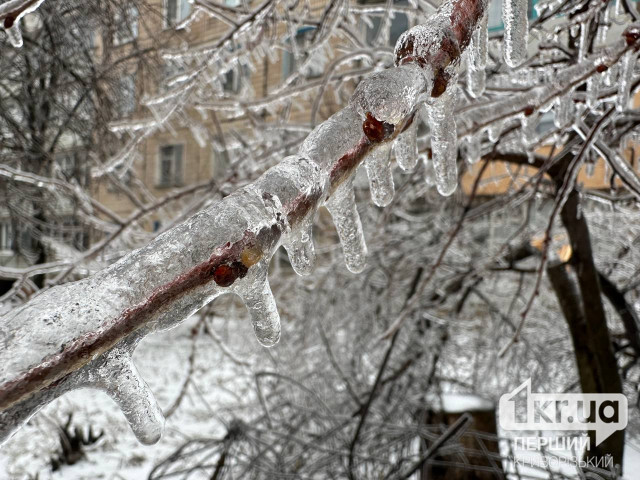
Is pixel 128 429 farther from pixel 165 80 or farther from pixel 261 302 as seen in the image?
pixel 261 302

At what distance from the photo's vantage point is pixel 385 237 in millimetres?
4891

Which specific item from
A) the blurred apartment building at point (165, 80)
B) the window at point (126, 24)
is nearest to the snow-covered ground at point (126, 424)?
the blurred apartment building at point (165, 80)

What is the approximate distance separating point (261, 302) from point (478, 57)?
0.75 meters

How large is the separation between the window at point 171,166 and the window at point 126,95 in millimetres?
8988

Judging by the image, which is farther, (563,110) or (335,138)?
(563,110)

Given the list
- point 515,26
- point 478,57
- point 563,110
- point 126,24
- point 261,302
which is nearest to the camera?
point 261,302

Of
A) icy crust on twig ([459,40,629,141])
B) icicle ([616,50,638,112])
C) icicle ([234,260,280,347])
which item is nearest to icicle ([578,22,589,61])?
icicle ([616,50,638,112])

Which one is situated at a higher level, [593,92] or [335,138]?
[593,92]

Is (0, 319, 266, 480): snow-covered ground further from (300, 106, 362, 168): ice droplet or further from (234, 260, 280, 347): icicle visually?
(300, 106, 362, 168): ice droplet

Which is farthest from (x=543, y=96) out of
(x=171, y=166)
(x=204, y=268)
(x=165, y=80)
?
(x=171, y=166)

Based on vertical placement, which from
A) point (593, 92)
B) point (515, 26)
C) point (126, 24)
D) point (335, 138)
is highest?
point (126, 24)

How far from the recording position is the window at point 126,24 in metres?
3.75

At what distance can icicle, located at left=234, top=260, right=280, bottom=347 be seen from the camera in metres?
0.54

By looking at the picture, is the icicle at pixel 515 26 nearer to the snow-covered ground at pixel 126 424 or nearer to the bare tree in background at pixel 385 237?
the bare tree in background at pixel 385 237
